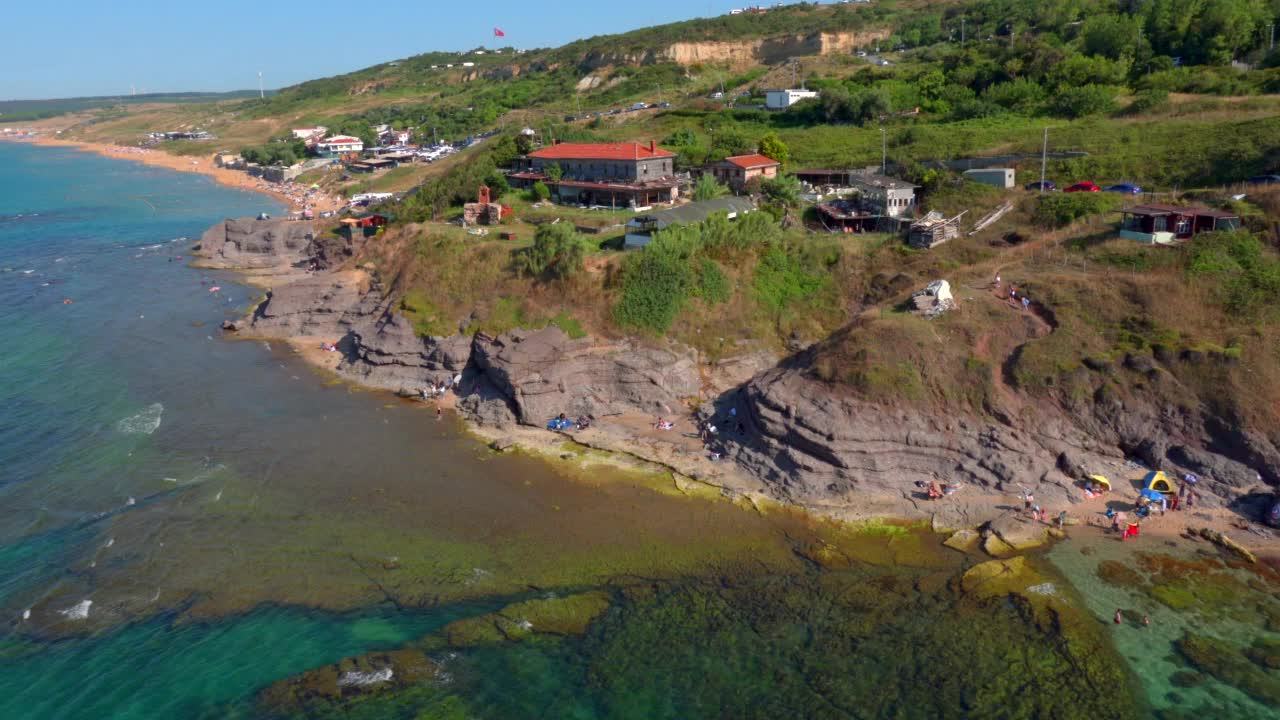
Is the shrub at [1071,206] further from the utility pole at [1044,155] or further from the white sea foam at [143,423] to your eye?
the white sea foam at [143,423]

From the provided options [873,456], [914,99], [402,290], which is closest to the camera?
[873,456]

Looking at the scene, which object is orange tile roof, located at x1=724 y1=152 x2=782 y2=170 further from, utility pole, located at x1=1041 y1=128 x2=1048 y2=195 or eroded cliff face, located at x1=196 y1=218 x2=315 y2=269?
eroded cliff face, located at x1=196 y1=218 x2=315 y2=269

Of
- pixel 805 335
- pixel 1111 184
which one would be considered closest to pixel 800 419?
pixel 805 335

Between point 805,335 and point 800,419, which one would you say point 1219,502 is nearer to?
point 800,419

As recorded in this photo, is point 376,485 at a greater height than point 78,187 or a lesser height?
lesser

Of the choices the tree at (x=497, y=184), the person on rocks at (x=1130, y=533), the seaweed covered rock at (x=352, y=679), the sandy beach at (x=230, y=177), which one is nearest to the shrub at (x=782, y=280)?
the person on rocks at (x=1130, y=533)

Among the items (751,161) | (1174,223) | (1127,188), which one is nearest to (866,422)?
(1174,223)

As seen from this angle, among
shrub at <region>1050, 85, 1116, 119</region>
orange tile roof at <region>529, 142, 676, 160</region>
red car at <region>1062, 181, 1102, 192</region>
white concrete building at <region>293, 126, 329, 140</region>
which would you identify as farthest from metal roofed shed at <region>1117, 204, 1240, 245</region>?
white concrete building at <region>293, 126, 329, 140</region>
